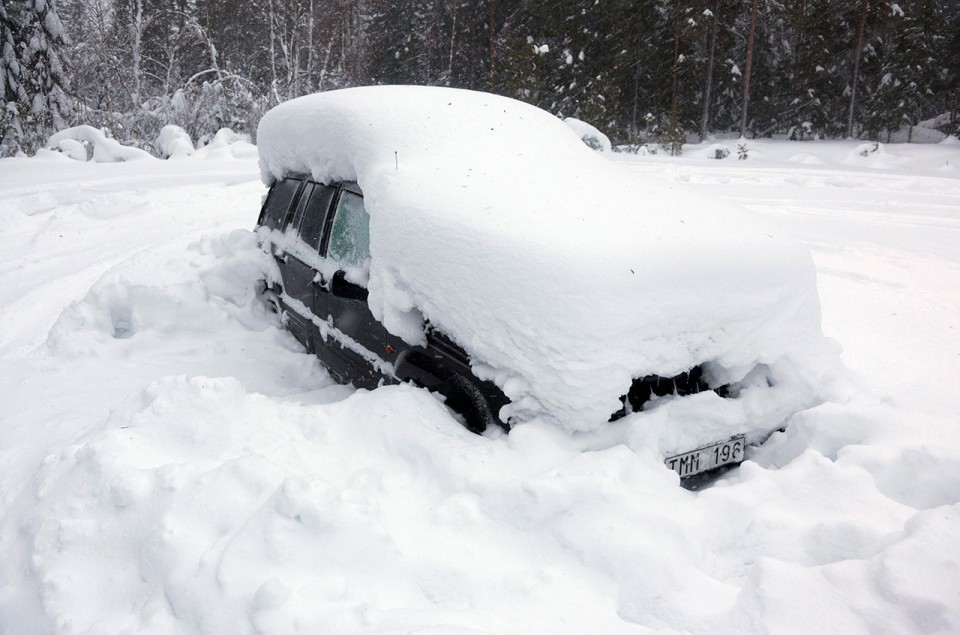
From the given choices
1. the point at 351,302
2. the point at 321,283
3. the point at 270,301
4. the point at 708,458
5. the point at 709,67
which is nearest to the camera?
the point at 708,458

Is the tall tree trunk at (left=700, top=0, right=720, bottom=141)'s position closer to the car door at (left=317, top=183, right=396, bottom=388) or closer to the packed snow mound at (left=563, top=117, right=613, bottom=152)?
the packed snow mound at (left=563, top=117, right=613, bottom=152)

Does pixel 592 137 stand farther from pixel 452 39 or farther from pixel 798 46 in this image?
pixel 798 46

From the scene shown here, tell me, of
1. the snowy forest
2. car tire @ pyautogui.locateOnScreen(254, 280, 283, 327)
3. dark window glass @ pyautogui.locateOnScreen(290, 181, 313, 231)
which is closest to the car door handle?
dark window glass @ pyautogui.locateOnScreen(290, 181, 313, 231)

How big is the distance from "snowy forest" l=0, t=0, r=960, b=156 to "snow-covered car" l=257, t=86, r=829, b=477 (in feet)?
63.0

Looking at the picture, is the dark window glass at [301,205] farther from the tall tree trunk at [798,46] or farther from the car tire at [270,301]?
the tall tree trunk at [798,46]

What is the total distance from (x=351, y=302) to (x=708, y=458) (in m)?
2.17

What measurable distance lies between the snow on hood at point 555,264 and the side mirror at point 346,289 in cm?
28

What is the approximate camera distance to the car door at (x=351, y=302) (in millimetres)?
3445

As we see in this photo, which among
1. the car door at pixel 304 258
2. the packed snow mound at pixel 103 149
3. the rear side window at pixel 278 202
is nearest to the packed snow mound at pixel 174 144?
the packed snow mound at pixel 103 149

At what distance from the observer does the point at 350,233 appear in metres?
3.69

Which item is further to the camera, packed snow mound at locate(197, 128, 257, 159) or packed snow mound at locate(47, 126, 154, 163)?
packed snow mound at locate(197, 128, 257, 159)

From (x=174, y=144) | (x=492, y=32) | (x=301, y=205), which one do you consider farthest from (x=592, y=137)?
(x=301, y=205)

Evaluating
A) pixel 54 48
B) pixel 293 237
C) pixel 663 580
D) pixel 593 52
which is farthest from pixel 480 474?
pixel 593 52

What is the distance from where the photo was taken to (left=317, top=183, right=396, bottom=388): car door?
3.45 meters
